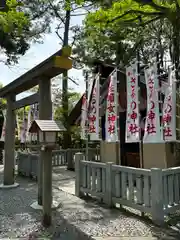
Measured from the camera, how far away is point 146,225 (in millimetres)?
4445

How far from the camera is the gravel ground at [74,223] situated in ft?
13.4

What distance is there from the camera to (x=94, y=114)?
7.08 metres

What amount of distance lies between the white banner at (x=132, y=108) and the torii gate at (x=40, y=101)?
6.16ft

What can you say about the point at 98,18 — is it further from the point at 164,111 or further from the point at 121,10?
the point at 164,111

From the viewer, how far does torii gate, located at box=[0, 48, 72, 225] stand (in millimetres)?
4844

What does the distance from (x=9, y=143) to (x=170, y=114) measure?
5360 millimetres

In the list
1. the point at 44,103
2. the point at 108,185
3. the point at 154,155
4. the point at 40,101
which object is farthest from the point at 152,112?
the point at 154,155

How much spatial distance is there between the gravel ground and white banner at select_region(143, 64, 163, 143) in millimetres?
1722

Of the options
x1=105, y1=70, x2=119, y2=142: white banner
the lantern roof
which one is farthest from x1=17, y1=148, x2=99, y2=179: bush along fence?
the lantern roof

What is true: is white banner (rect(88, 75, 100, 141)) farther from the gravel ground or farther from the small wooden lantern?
the small wooden lantern

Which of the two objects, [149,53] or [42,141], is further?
[149,53]


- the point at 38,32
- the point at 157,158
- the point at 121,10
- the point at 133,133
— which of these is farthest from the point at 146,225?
the point at 38,32

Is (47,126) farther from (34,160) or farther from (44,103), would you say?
(34,160)

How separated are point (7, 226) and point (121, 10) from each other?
600 centimetres
